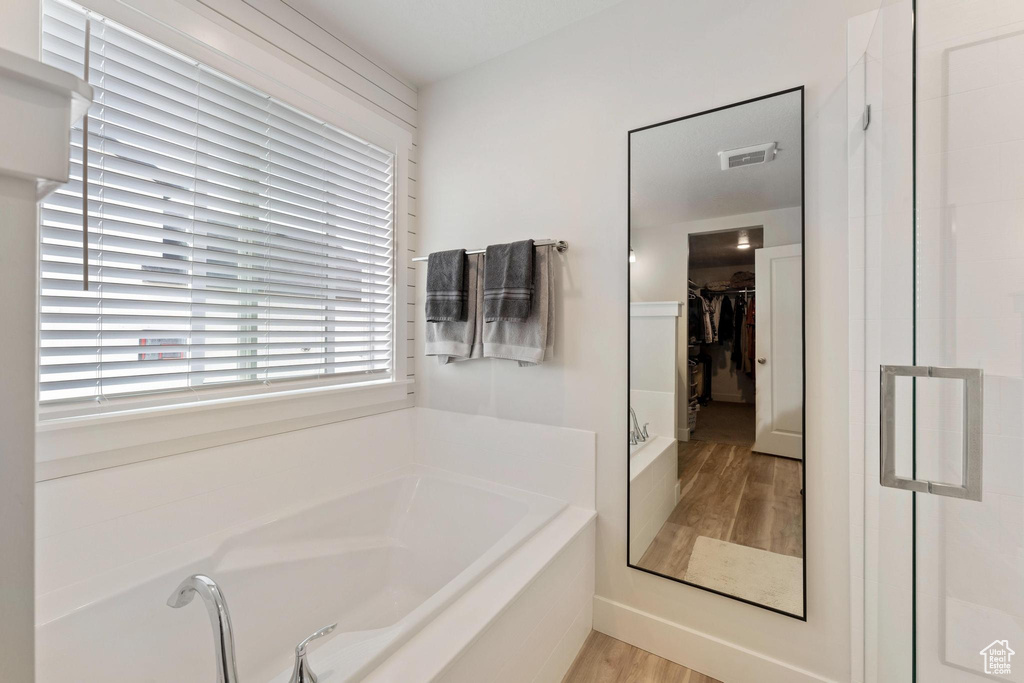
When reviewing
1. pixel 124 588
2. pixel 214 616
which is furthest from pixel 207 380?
pixel 214 616

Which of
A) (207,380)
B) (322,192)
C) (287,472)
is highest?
(322,192)

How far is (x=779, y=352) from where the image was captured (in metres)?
1.52

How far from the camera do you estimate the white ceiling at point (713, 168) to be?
58.6 inches

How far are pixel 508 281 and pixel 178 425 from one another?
4.28 feet

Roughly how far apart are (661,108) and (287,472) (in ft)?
6.83

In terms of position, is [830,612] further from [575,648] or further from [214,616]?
[214,616]

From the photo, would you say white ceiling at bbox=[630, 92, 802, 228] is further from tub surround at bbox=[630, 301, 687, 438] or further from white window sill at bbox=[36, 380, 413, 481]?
white window sill at bbox=[36, 380, 413, 481]

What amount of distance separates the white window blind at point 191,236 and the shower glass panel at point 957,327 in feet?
6.61

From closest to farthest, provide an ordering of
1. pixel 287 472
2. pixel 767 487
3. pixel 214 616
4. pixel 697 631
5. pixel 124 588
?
pixel 214 616, pixel 124 588, pixel 767 487, pixel 697 631, pixel 287 472

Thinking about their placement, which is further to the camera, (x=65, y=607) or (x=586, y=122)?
(x=586, y=122)

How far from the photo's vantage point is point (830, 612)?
1.42m

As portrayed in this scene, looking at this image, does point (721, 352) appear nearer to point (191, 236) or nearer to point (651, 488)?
point (651, 488)

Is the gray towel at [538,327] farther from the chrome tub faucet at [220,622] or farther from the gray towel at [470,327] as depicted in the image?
the chrome tub faucet at [220,622]

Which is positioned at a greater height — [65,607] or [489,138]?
[489,138]
